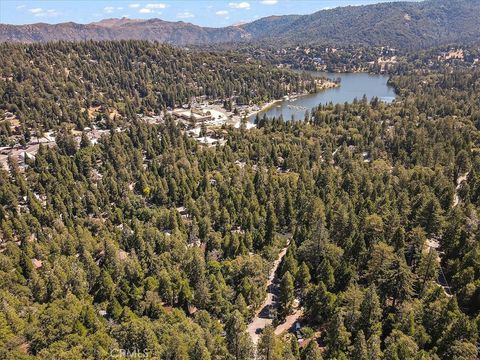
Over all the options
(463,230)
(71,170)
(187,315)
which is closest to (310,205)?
(463,230)

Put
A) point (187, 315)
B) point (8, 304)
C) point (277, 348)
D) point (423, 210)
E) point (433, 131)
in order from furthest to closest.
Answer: point (433, 131), point (423, 210), point (187, 315), point (8, 304), point (277, 348)

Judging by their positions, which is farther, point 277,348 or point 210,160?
point 210,160

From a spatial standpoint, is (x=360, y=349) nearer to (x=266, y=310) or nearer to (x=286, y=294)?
(x=286, y=294)

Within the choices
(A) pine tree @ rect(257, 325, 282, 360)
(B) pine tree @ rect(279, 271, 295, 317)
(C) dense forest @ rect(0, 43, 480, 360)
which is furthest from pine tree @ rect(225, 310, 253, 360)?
(B) pine tree @ rect(279, 271, 295, 317)

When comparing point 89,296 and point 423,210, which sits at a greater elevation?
point 423,210

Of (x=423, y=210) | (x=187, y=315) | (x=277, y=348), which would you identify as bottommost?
(x=187, y=315)

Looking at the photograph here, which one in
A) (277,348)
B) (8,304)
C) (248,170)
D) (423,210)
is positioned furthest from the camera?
(248,170)

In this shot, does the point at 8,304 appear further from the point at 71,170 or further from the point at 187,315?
the point at 71,170

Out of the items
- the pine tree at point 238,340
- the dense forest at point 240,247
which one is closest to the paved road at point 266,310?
the dense forest at point 240,247

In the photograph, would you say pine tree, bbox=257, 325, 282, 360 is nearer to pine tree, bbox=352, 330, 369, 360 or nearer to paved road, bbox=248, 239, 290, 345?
paved road, bbox=248, 239, 290, 345
